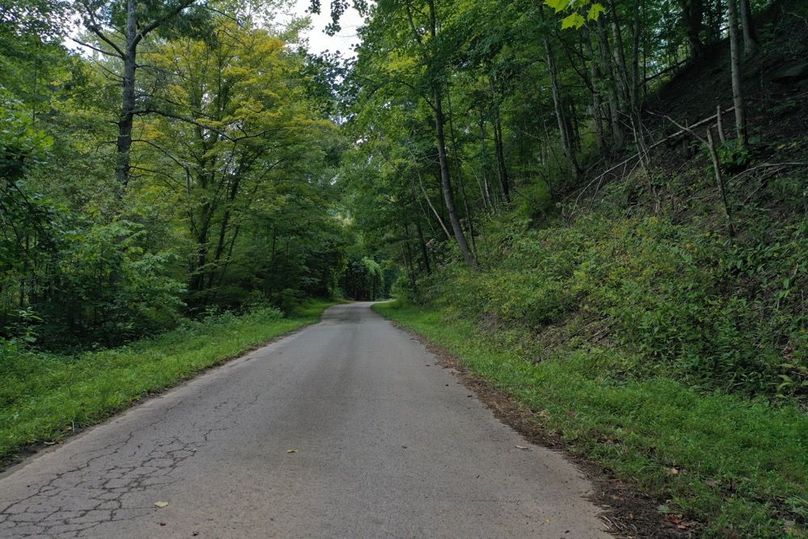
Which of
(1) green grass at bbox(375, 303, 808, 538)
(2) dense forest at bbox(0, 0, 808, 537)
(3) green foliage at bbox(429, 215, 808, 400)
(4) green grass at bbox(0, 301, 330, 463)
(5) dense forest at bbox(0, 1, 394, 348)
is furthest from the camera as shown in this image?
(5) dense forest at bbox(0, 1, 394, 348)

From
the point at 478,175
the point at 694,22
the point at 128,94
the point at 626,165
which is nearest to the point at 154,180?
the point at 128,94

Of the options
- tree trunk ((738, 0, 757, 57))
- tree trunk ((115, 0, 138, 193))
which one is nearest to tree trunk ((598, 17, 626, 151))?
tree trunk ((738, 0, 757, 57))

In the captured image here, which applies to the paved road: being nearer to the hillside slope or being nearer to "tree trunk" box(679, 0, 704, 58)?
the hillside slope

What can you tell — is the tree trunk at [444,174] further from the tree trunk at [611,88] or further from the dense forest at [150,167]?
the tree trunk at [611,88]

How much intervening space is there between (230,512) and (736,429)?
452cm

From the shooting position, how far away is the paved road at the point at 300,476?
2895mm

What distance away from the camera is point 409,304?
1109 inches

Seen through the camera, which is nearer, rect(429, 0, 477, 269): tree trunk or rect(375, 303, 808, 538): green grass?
rect(375, 303, 808, 538): green grass

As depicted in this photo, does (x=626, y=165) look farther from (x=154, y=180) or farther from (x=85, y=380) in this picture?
(x=154, y=180)

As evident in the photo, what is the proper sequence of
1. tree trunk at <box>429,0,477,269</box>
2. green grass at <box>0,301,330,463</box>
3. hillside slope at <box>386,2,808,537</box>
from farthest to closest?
tree trunk at <box>429,0,477,269</box>
green grass at <box>0,301,330,463</box>
hillside slope at <box>386,2,808,537</box>

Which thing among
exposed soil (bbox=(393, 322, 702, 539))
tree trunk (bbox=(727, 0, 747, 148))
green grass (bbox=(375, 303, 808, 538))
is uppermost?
tree trunk (bbox=(727, 0, 747, 148))

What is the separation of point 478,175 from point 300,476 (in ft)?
66.0

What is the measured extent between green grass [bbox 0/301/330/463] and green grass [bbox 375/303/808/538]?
524 centimetres

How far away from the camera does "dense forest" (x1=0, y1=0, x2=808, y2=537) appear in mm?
6020
